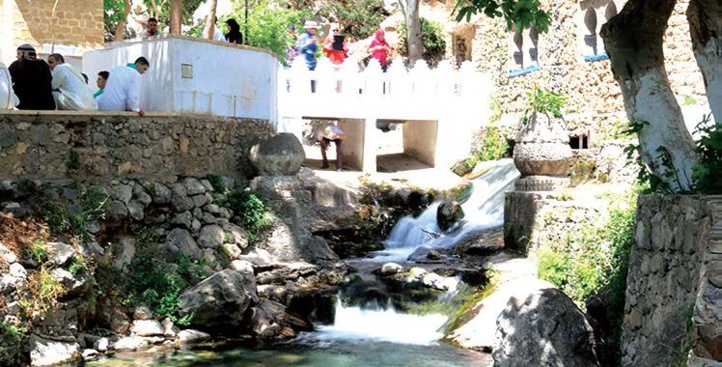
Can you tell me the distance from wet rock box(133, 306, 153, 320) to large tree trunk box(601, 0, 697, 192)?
701cm

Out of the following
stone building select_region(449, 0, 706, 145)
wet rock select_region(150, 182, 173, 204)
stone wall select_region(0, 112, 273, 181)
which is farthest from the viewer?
stone building select_region(449, 0, 706, 145)

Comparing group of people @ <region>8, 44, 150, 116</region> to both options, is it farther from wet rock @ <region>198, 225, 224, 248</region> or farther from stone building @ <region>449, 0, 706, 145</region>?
stone building @ <region>449, 0, 706, 145</region>

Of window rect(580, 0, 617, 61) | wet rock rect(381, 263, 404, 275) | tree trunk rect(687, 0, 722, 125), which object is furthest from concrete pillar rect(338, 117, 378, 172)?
tree trunk rect(687, 0, 722, 125)

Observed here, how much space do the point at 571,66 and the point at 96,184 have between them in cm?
1064

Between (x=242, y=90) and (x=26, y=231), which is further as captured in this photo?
(x=242, y=90)

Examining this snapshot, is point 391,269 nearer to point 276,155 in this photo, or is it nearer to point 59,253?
point 276,155

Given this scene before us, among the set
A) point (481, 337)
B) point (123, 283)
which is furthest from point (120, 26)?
point (481, 337)

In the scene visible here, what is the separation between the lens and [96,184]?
43.2 ft

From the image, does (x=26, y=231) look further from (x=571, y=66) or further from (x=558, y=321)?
(x=571, y=66)

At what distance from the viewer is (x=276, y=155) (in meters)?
15.5

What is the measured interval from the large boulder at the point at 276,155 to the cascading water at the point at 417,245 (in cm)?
203

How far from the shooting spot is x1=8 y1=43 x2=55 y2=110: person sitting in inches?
511

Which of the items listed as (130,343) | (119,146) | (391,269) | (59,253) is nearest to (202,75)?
(119,146)

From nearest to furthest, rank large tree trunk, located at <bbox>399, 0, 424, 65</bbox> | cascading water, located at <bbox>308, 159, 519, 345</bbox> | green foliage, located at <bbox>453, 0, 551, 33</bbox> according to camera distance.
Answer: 1. green foliage, located at <bbox>453, 0, 551, 33</bbox>
2. cascading water, located at <bbox>308, 159, 519, 345</bbox>
3. large tree trunk, located at <bbox>399, 0, 424, 65</bbox>
